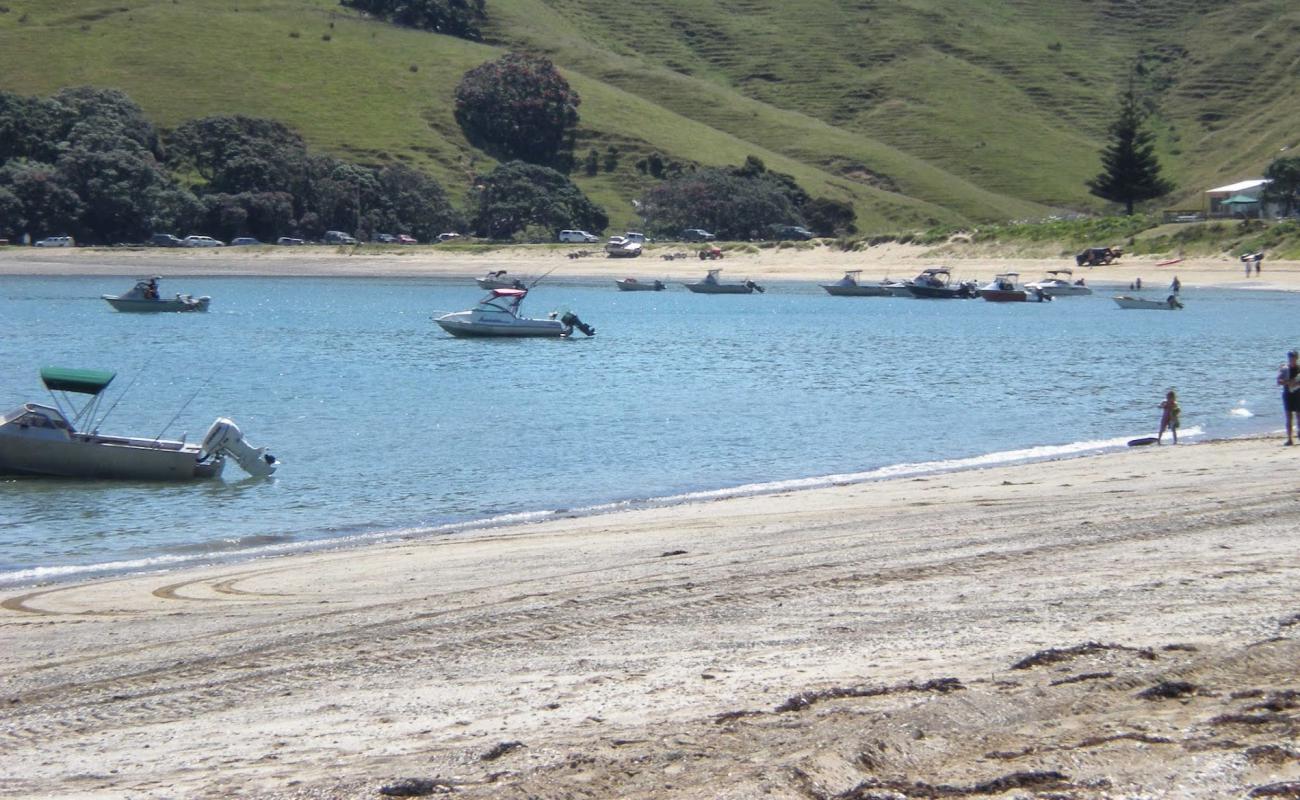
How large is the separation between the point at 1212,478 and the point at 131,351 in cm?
4205

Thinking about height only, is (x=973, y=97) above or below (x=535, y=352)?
above

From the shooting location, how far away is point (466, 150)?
136 m

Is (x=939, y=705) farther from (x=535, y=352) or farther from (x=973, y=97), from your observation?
(x=973, y=97)

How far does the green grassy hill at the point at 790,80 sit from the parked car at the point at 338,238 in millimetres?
10515

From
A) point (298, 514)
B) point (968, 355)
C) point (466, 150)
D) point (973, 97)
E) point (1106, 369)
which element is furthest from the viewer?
point (973, 97)

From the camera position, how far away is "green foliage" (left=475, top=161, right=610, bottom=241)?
118188 millimetres

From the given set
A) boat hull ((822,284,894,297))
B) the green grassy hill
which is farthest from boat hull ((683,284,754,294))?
the green grassy hill

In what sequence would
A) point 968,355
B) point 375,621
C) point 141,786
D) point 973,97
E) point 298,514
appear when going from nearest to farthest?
point 141,786, point 375,621, point 298,514, point 968,355, point 973,97

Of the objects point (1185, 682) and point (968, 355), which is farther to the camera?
point (968, 355)

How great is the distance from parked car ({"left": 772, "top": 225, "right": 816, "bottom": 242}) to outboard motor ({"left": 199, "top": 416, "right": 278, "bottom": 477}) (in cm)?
9587

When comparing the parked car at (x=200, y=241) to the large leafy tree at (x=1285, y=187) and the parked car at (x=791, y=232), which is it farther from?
the large leafy tree at (x=1285, y=187)

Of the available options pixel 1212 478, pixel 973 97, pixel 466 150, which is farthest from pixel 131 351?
pixel 973 97

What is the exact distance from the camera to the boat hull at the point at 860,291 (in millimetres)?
83812

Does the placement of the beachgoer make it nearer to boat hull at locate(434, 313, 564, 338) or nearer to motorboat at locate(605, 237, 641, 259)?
boat hull at locate(434, 313, 564, 338)
